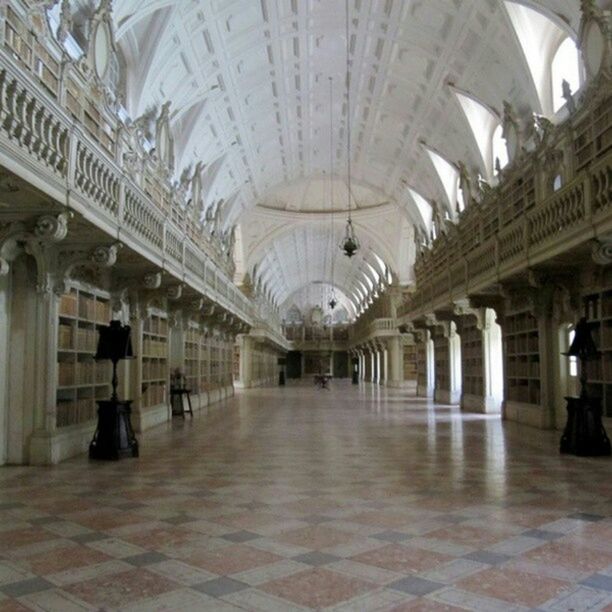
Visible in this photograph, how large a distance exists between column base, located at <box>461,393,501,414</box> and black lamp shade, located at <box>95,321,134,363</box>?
39.9 feet

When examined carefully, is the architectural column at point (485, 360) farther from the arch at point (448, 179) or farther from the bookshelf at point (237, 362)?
the bookshelf at point (237, 362)

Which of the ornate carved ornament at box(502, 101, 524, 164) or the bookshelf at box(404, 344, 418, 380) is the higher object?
the ornate carved ornament at box(502, 101, 524, 164)

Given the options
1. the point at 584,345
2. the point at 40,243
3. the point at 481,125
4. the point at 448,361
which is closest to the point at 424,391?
the point at 448,361

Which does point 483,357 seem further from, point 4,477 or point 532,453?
point 4,477

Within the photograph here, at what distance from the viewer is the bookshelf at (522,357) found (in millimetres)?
14672

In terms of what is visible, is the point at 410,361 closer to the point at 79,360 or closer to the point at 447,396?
the point at 447,396

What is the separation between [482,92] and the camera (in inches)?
722

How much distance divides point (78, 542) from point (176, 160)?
1755 cm

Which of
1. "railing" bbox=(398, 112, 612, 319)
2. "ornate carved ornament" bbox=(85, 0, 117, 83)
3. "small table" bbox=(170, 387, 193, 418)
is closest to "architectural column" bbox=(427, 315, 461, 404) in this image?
"railing" bbox=(398, 112, 612, 319)

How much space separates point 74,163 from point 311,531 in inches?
200

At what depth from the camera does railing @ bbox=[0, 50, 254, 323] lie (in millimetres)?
→ 5980

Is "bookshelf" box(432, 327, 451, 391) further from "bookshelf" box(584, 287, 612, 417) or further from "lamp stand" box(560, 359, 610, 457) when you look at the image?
"lamp stand" box(560, 359, 610, 457)

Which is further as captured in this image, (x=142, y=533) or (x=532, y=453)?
(x=532, y=453)

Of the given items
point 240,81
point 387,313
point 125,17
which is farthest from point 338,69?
point 387,313
